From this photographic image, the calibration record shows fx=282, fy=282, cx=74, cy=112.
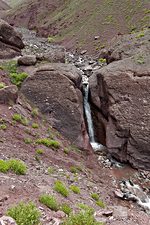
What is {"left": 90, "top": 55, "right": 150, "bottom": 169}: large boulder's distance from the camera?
21844mm

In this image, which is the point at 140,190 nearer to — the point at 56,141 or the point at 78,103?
the point at 56,141

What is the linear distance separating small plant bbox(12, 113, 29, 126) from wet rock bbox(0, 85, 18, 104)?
4.53 feet

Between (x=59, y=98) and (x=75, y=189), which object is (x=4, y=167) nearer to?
(x=75, y=189)

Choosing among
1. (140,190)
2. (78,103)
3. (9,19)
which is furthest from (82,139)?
(9,19)

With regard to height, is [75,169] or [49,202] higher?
[49,202]

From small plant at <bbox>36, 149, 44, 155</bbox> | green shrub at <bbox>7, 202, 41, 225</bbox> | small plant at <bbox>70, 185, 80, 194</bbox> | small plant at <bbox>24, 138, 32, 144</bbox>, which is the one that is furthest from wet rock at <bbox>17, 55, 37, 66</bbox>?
green shrub at <bbox>7, 202, 41, 225</bbox>

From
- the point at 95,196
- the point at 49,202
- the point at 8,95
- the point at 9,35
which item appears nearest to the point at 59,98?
the point at 8,95

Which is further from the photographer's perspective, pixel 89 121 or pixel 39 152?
pixel 89 121

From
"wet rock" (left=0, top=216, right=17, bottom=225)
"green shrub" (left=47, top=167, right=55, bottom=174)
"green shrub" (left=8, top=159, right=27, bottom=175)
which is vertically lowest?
"green shrub" (left=47, top=167, right=55, bottom=174)

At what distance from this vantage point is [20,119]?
19.7m

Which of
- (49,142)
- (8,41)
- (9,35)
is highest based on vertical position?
(9,35)

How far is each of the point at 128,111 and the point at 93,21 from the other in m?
46.6

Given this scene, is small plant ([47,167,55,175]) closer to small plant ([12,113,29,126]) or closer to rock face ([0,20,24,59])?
small plant ([12,113,29,126])

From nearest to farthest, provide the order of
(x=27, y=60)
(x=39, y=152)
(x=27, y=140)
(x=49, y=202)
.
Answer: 1. (x=49, y=202)
2. (x=39, y=152)
3. (x=27, y=140)
4. (x=27, y=60)
